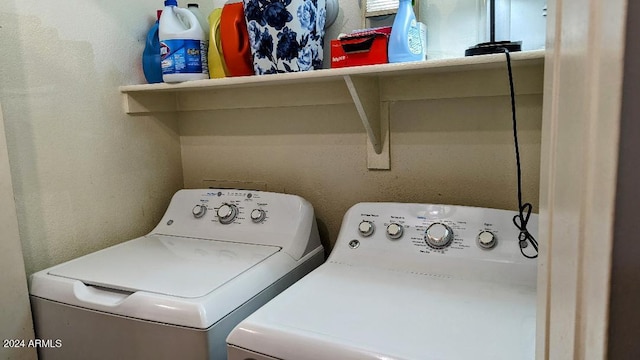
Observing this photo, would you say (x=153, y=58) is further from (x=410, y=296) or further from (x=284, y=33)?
(x=410, y=296)

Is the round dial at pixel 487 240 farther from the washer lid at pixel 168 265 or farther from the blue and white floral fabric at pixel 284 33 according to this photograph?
the blue and white floral fabric at pixel 284 33

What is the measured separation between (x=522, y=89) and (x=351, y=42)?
53 centimetres

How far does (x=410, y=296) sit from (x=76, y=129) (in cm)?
122

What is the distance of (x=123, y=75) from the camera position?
1692mm

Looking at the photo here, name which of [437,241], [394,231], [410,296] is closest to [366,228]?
[394,231]

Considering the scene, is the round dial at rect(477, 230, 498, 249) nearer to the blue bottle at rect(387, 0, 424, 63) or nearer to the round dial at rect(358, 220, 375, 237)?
the round dial at rect(358, 220, 375, 237)

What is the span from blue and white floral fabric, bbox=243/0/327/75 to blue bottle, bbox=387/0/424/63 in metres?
0.29

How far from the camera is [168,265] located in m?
1.35

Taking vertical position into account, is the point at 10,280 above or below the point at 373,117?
below

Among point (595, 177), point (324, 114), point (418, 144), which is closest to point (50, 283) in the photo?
point (324, 114)

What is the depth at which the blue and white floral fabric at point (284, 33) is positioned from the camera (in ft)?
4.66

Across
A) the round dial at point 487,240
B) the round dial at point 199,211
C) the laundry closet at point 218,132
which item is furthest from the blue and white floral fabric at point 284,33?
the round dial at point 487,240

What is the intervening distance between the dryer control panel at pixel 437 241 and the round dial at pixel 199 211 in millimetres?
572

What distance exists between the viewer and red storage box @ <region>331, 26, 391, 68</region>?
1.32 metres
